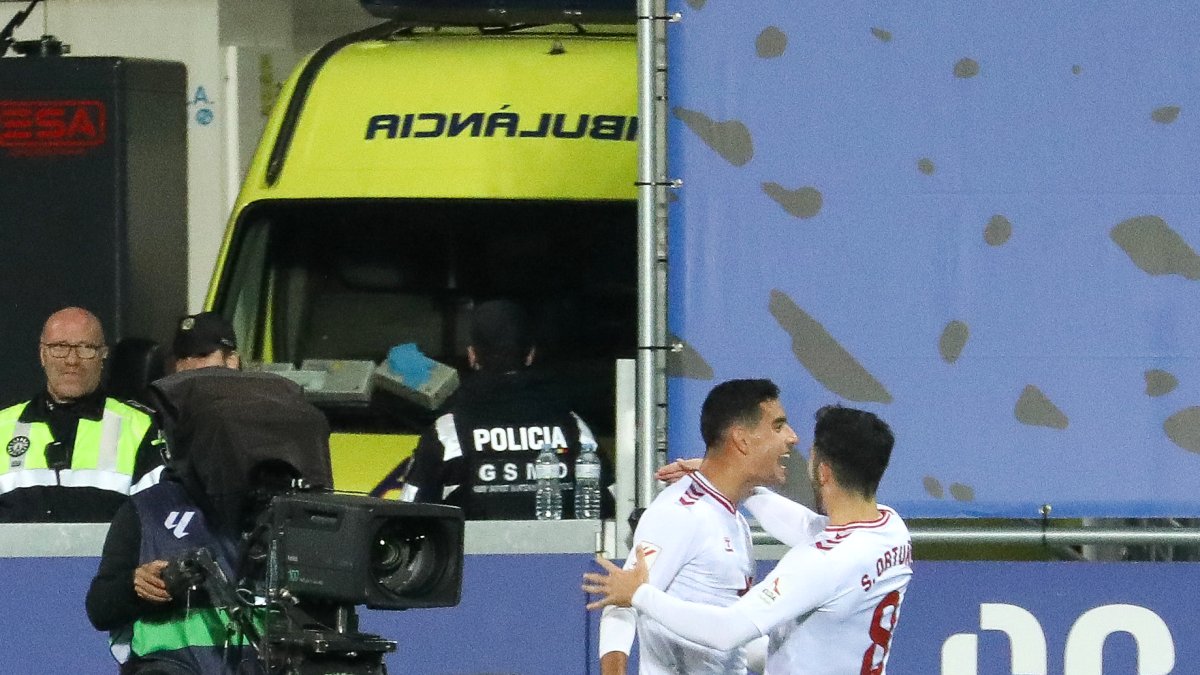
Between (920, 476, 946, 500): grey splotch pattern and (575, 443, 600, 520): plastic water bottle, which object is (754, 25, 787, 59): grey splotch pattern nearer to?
(920, 476, 946, 500): grey splotch pattern

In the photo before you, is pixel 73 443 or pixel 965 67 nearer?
pixel 965 67

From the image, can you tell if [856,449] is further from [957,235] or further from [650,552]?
[957,235]

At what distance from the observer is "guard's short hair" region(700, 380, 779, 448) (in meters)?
6.07

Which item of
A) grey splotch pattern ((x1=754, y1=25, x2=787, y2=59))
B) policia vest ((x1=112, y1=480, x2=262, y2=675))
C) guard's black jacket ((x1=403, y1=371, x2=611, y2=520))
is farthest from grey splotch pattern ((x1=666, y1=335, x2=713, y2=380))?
policia vest ((x1=112, y1=480, x2=262, y2=675))

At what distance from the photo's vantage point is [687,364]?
6.97m

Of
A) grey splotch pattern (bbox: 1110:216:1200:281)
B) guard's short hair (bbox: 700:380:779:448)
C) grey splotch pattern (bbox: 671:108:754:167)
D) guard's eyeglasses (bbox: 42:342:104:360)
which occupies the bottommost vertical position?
guard's short hair (bbox: 700:380:779:448)

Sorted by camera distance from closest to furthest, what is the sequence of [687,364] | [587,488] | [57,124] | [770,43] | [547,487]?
[687,364], [770,43], [587,488], [547,487], [57,124]

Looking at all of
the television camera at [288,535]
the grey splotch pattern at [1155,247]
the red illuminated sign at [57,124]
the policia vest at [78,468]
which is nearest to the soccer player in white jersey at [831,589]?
the television camera at [288,535]

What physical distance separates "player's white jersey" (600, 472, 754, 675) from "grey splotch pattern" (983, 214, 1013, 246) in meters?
1.41

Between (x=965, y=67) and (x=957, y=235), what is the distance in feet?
1.62

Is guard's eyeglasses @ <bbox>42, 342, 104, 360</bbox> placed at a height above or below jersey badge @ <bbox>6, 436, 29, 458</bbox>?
above

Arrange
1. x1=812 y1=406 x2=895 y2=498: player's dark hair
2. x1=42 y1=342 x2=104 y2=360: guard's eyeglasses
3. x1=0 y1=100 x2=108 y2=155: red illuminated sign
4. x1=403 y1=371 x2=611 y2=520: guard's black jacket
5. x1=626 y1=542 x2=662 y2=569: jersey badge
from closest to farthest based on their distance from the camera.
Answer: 1. x1=812 y1=406 x2=895 y2=498: player's dark hair
2. x1=626 y1=542 x2=662 y2=569: jersey badge
3. x1=403 y1=371 x2=611 y2=520: guard's black jacket
4. x1=42 y1=342 x2=104 y2=360: guard's eyeglasses
5. x1=0 y1=100 x2=108 y2=155: red illuminated sign

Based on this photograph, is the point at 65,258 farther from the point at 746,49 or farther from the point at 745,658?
the point at 745,658

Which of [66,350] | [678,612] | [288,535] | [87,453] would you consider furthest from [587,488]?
[288,535]
